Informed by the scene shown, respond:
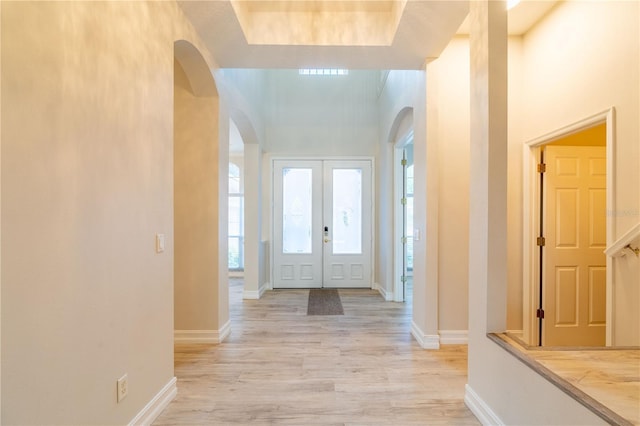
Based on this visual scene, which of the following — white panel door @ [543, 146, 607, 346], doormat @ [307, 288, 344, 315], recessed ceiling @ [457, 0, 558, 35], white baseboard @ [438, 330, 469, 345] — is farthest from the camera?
doormat @ [307, 288, 344, 315]

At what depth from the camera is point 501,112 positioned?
5.95 feet

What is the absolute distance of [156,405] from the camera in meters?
1.96

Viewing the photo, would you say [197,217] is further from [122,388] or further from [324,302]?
[324,302]

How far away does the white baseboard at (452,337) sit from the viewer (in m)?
3.07

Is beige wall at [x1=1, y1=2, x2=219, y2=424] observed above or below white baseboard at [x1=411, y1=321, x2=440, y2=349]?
above

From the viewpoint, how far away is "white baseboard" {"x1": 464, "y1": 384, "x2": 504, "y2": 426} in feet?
5.76

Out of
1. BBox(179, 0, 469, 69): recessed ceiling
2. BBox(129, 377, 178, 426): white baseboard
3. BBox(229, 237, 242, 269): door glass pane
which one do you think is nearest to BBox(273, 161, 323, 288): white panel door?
BBox(229, 237, 242, 269): door glass pane

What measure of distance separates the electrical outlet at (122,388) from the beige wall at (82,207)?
4 cm

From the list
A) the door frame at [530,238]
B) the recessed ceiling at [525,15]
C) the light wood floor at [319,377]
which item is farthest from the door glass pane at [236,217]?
the door frame at [530,238]

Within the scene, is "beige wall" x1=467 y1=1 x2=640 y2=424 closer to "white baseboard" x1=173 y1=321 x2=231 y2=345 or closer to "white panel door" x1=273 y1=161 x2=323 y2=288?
"white baseboard" x1=173 y1=321 x2=231 y2=345

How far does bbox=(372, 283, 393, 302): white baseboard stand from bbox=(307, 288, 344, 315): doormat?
28.7 inches

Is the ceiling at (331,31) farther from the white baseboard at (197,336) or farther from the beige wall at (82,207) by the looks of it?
the white baseboard at (197,336)

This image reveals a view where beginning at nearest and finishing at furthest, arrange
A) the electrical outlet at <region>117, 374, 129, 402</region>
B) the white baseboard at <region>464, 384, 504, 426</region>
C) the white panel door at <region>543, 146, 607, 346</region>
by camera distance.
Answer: the electrical outlet at <region>117, 374, 129, 402</region>, the white baseboard at <region>464, 384, 504, 426</region>, the white panel door at <region>543, 146, 607, 346</region>

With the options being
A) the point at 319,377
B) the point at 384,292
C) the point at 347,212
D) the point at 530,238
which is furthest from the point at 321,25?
the point at 384,292
